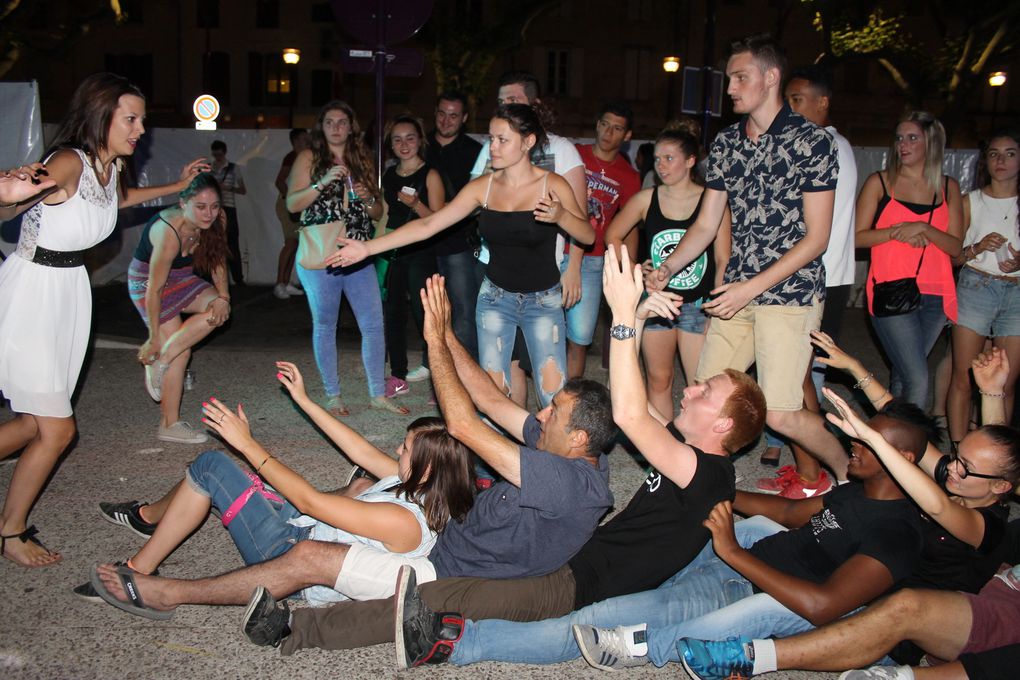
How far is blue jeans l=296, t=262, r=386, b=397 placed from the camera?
593 cm

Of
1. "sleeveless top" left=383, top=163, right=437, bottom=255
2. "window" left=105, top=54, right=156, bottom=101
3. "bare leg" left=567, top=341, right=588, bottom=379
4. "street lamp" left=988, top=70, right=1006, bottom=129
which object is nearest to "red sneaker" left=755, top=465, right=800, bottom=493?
"bare leg" left=567, top=341, right=588, bottom=379

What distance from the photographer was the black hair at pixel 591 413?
3109 millimetres

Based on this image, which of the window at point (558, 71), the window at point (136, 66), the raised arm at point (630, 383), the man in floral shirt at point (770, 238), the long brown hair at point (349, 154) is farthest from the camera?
the window at point (136, 66)

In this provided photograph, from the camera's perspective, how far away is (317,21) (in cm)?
3956

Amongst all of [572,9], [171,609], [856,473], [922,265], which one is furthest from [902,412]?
[572,9]

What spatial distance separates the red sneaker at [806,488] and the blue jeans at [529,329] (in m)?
1.40

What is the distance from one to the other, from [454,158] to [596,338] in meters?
3.30

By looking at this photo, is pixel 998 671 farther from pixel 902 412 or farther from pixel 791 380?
pixel 791 380

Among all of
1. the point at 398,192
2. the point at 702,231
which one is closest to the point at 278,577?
the point at 702,231

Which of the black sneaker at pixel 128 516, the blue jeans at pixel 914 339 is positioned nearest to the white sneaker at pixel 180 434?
the black sneaker at pixel 128 516

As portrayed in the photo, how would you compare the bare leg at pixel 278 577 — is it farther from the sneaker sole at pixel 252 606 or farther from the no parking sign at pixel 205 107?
the no parking sign at pixel 205 107

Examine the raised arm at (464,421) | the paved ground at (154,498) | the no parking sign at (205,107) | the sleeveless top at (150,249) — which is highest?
the no parking sign at (205,107)

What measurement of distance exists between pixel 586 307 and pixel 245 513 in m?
2.85

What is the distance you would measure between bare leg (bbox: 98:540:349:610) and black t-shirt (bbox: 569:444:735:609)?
2.92 ft
